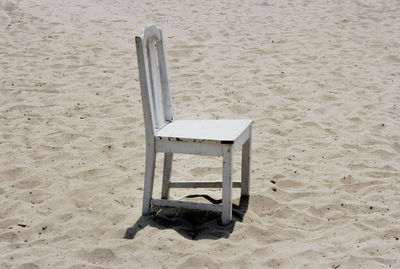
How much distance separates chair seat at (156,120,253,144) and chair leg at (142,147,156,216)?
0.13 m

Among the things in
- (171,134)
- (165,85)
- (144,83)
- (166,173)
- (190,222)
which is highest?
(144,83)

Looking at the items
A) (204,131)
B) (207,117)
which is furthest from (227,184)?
(207,117)

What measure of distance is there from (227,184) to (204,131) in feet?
1.19

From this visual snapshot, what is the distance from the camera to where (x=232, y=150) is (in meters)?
3.27

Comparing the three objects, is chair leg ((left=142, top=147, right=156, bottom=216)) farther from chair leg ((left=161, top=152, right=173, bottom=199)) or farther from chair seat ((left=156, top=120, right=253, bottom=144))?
chair leg ((left=161, top=152, right=173, bottom=199))

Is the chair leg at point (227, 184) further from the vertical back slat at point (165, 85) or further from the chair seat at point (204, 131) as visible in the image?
the vertical back slat at point (165, 85)

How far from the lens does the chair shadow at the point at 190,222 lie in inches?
133

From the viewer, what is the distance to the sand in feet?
10.7

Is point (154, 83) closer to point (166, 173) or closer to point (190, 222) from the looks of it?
point (166, 173)

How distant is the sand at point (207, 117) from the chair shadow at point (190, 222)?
0.04 ft

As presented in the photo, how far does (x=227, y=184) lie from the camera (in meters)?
3.35

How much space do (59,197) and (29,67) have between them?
3.51 meters

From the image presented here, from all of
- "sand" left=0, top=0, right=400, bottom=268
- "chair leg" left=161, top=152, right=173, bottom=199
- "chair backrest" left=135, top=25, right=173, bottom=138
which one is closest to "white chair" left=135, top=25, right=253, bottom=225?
"chair backrest" left=135, top=25, right=173, bottom=138

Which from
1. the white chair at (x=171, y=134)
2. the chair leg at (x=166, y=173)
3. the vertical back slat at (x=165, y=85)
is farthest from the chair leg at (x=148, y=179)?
the vertical back slat at (x=165, y=85)
